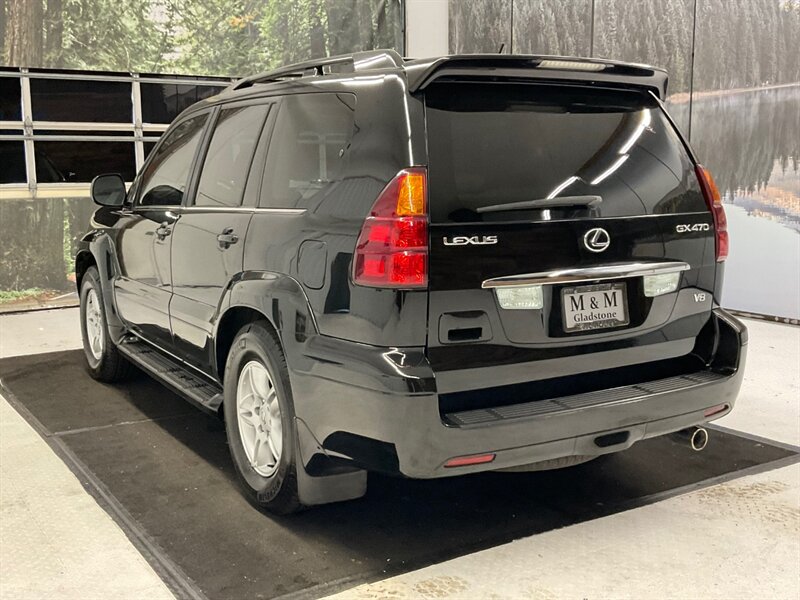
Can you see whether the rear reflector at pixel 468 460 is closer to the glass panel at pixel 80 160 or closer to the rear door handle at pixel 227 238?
the rear door handle at pixel 227 238

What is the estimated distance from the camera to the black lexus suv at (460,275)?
7.89ft

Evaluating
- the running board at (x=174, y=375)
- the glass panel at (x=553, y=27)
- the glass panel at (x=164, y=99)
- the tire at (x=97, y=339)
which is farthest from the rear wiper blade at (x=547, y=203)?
the glass panel at (x=164, y=99)

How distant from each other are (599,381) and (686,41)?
529 centimetres

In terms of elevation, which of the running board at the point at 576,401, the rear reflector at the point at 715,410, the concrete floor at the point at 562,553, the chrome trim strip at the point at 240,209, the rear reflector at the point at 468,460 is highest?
the chrome trim strip at the point at 240,209

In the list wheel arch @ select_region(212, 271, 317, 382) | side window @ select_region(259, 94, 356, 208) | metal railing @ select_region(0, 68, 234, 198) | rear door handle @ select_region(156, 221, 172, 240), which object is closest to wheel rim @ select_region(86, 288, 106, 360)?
rear door handle @ select_region(156, 221, 172, 240)

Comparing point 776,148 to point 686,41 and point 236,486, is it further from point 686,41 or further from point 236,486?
point 236,486

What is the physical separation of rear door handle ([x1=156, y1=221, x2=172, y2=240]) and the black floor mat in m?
1.01

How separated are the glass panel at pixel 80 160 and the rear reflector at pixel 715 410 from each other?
23.3ft

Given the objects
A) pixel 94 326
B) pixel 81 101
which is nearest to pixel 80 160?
pixel 81 101

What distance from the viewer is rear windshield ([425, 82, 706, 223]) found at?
8.11ft

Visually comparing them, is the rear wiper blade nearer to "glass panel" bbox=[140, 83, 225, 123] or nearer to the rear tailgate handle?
the rear tailgate handle

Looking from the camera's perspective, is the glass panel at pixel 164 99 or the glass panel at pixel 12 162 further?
the glass panel at pixel 164 99

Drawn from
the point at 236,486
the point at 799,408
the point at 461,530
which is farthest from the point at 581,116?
the point at 799,408

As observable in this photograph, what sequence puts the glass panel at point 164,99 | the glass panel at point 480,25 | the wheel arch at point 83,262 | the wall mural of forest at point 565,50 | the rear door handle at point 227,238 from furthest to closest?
the glass panel at point 480,25 → the glass panel at point 164,99 → the wall mural of forest at point 565,50 → the wheel arch at point 83,262 → the rear door handle at point 227,238
